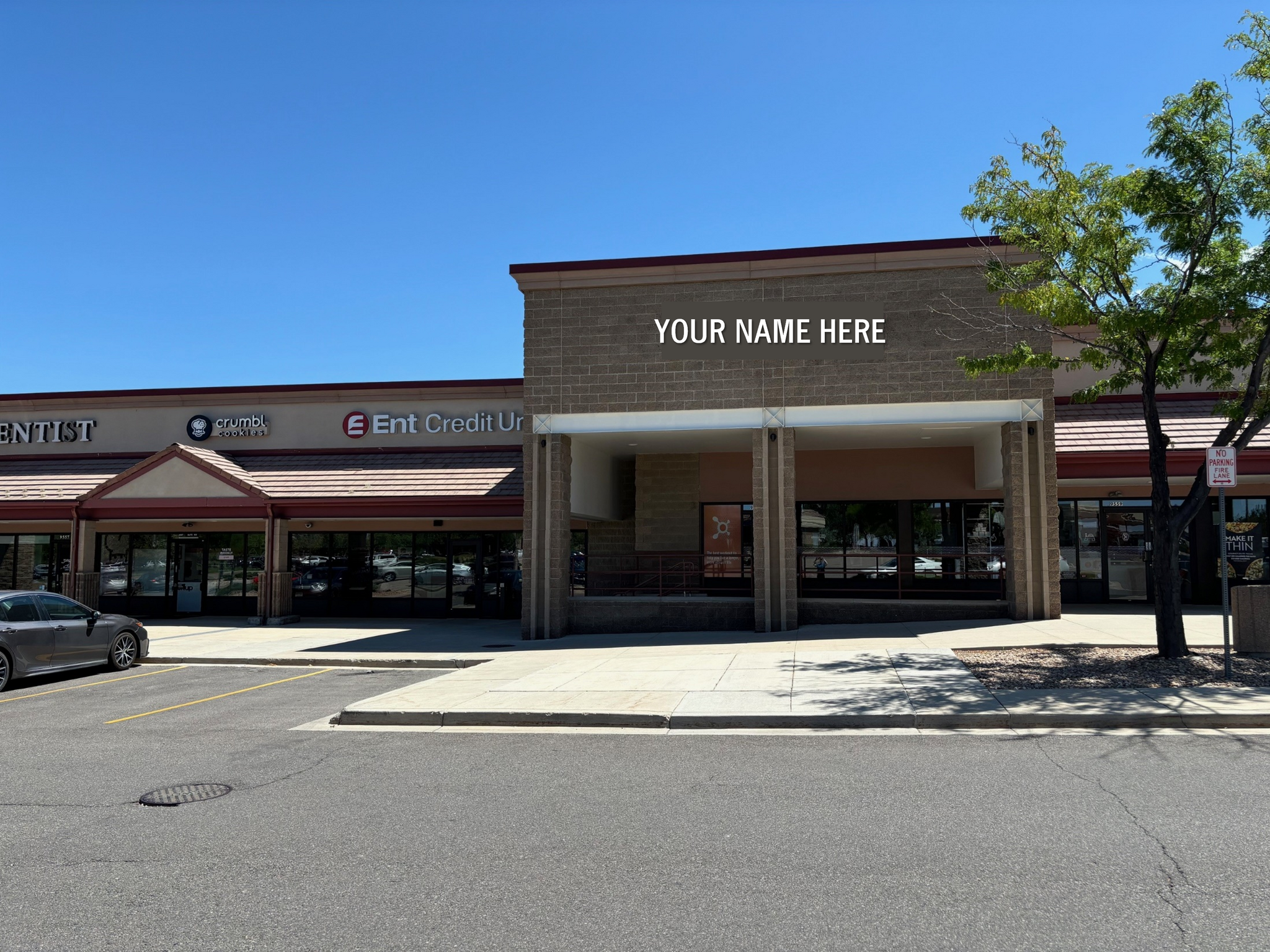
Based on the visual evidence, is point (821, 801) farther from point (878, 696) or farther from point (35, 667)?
point (35, 667)

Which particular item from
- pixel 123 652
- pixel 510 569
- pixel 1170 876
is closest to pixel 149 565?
pixel 510 569

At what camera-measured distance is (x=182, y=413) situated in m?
25.3

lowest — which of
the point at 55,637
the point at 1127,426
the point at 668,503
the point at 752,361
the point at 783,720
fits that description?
the point at 783,720

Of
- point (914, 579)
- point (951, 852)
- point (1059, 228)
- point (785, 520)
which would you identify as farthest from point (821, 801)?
point (914, 579)

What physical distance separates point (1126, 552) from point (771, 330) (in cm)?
1042

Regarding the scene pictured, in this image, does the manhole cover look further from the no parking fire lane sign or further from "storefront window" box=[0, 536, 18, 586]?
"storefront window" box=[0, 536, 18, 586]

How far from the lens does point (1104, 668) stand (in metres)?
11.8

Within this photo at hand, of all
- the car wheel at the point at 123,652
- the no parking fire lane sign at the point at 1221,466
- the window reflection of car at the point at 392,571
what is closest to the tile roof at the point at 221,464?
the window reflection of car at the point at 392,571

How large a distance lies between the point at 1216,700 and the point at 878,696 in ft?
11.4

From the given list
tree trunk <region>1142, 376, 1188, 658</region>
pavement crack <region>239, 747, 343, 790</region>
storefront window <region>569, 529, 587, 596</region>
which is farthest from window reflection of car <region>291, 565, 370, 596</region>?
tree trunk <region>1142, 376, 1188, 658</region>

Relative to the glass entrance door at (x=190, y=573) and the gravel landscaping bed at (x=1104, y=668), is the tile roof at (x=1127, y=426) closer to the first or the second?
the gravel landscaping bed at (x=1104, y=668)

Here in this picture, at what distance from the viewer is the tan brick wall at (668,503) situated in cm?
2272

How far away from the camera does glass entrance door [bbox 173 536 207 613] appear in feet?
81.6

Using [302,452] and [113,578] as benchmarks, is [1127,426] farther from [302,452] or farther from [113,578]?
[113,578]
